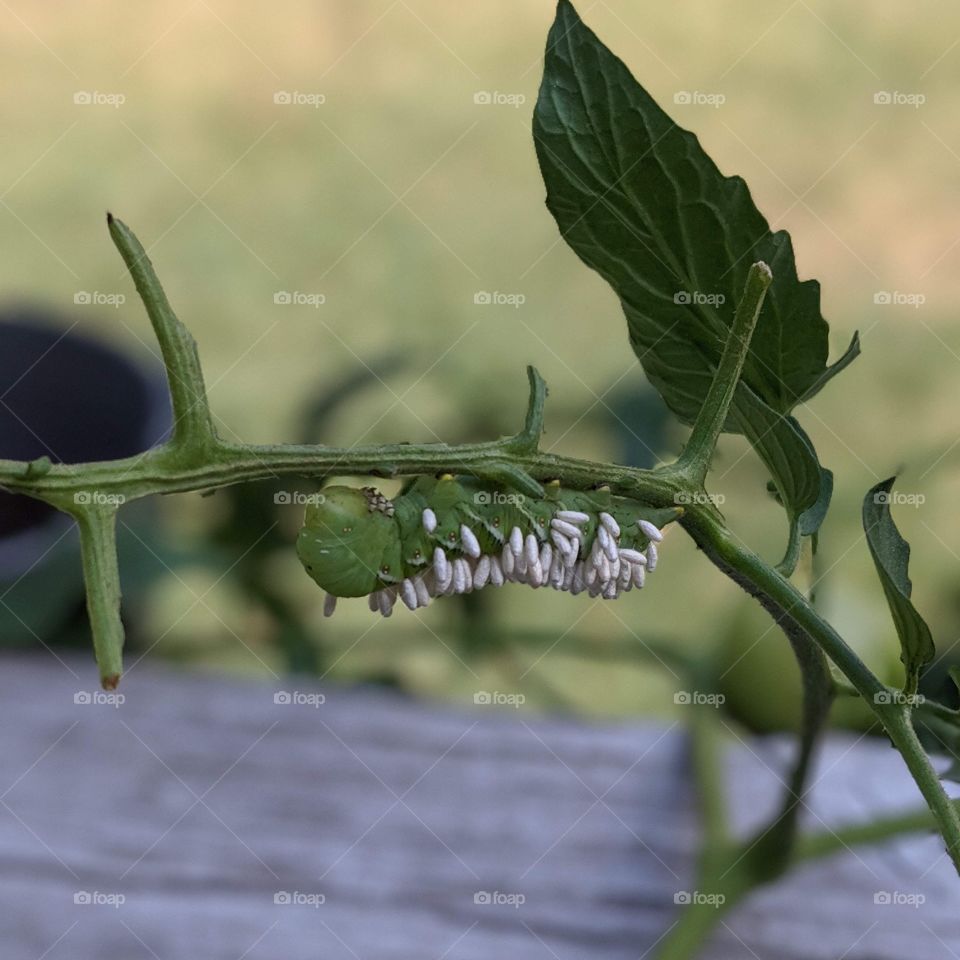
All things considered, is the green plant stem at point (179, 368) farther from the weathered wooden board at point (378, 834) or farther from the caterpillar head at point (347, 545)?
the weathered wooden board at point (378, 834)

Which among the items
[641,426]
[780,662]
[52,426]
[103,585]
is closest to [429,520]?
[103,585]

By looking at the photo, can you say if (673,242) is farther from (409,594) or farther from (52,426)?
(52,426)

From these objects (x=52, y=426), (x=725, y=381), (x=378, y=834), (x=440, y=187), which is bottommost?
(x=378, y=834)

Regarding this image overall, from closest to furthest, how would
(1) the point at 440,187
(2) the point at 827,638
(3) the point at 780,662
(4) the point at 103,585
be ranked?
1. (4) the point at 103,585
2. (2) the point at 827,638
3. (3) the point at 780,662
4. (1) the point at 440,187

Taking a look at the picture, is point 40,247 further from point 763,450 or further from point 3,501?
point 763,450

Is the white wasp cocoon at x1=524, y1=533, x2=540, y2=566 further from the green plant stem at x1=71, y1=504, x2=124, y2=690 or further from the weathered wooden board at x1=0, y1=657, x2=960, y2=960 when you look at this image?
the weathered wooden board at x1=0, y1=657, x2=960, y2=960

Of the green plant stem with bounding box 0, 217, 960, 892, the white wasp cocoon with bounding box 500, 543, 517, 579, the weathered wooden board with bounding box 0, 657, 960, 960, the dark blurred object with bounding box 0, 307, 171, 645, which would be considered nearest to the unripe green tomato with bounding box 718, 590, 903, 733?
the weathered wooden board with bounding box 0, 657, 960, 960
